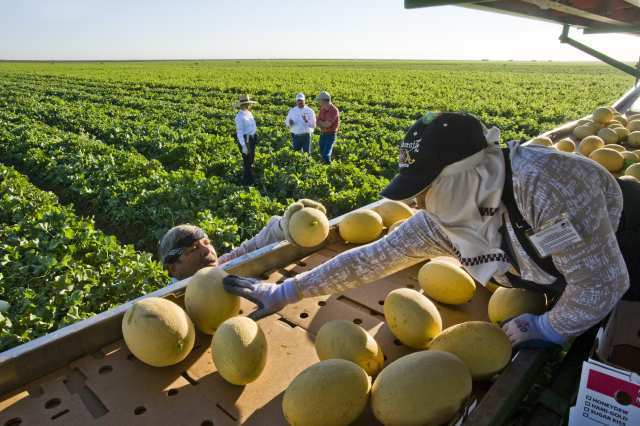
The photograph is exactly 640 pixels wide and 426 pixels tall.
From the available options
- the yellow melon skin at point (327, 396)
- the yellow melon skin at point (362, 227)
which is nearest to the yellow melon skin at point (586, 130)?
the yellow melon skin at point (362, 227)

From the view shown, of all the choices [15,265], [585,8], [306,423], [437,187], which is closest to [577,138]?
[585,8]

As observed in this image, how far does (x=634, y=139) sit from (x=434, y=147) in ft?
→ 19.3

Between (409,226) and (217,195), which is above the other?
(409,226)

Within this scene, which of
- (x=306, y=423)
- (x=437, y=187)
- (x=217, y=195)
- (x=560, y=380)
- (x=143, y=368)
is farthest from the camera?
(x=217, y=195)

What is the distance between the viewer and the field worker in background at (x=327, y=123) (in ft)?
38.1

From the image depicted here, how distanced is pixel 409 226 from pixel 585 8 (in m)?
1.66

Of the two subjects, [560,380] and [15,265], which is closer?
[560,380]

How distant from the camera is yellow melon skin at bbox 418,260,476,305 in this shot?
2654mm

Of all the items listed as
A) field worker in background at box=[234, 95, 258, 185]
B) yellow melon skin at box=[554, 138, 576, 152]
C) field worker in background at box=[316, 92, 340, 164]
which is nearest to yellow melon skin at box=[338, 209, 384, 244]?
yellow melon skin at box=[554, 138, 576, 152]

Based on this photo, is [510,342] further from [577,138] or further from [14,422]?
[577,138]

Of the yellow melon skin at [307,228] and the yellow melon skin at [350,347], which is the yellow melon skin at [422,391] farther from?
the yellow melon skin at [307,228]

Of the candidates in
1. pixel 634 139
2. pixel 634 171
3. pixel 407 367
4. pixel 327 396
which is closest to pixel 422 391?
pixel 407 367

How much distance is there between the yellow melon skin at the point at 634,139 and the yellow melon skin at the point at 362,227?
4.79 meters

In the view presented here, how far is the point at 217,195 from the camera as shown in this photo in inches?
341
